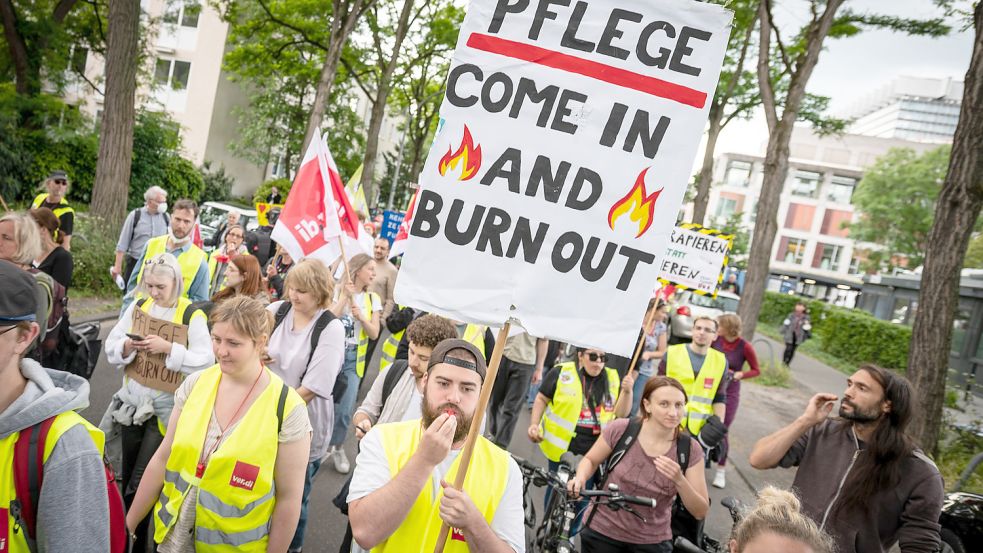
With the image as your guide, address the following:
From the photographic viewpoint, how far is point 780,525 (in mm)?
Answer: 1967

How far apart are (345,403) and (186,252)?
213 centimetres

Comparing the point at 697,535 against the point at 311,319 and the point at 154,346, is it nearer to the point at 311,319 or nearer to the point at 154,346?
the point at 311,319

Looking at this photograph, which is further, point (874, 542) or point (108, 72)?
point (108, 72)

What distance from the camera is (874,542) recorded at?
3.01 meters

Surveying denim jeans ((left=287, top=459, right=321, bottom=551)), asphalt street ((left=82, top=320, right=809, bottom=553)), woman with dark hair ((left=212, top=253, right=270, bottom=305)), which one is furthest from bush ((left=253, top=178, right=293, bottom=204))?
denim jeans ((left=287, top=459, right=321, bottom=551))

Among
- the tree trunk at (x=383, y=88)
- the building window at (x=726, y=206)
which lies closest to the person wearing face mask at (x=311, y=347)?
the tree trunk at (x=383, y=88)

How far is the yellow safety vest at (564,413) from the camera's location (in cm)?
476

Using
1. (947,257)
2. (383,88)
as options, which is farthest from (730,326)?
(383,88)

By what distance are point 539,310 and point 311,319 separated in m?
2.21

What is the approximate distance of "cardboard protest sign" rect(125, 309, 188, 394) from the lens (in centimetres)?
363

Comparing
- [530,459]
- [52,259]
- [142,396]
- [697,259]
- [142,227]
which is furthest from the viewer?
[697,259]

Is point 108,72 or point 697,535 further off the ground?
point 108,72

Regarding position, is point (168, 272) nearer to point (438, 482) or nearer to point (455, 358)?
point (455, 358)

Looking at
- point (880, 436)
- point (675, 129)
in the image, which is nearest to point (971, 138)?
point (880, 436)
